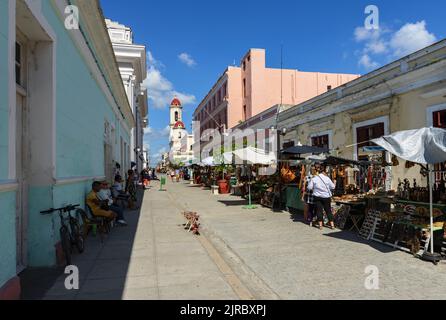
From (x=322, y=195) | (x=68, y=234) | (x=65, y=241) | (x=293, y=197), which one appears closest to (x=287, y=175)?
(x=293, y=197)

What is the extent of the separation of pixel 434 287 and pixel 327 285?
140 centimetres

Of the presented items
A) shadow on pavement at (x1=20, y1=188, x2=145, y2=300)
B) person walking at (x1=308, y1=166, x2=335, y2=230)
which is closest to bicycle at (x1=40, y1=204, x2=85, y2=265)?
shadow on pavement at (x1=20, y1=188, x2=145, y2=300)

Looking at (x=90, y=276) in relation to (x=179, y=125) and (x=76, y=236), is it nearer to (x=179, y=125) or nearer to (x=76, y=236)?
(x=76, y=236)

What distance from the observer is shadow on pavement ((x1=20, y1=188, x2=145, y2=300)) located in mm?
4562

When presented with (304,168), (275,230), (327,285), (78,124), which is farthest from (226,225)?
(327,285)

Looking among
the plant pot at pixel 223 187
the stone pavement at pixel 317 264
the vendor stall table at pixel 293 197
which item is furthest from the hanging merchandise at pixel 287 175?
the plant pot at pixel 223 187

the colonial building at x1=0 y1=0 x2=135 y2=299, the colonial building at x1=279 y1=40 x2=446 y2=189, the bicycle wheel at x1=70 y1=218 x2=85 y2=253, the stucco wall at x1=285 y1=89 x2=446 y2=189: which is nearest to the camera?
the colonial building at x1=0 y1=0 x2=135 y2=299

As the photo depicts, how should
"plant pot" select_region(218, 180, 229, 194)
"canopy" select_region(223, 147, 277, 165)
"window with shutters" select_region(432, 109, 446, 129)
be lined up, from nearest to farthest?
1. "window with shutters" select_region(432, 109, 446, 129)
2. "canopy" select_region(223, 147, 277, 165)
3. "plant pot" select_region(218, 180, 229, 194)

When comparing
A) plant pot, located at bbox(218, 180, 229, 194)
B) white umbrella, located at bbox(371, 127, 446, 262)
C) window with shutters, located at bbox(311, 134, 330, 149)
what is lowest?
plant pot, located at bbox(218, 180, 229, 194)

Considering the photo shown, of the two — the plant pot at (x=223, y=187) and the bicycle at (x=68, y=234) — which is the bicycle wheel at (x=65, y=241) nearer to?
the bicycle at (x=68, y=234)

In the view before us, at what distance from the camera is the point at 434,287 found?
189 inches

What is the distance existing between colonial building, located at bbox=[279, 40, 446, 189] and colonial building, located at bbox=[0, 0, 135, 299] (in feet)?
25.5

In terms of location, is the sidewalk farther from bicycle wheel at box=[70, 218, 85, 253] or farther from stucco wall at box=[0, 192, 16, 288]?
stucco wall at box=[0, 192, 16, 288]
